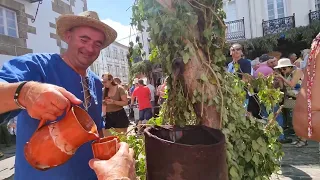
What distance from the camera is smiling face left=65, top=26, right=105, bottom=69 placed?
1820 mm

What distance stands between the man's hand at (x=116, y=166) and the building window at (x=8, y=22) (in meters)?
7.63

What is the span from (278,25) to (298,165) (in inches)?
546

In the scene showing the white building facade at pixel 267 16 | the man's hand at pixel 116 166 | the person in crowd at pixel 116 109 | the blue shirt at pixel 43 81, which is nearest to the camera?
the man's hand at pixel 116 166

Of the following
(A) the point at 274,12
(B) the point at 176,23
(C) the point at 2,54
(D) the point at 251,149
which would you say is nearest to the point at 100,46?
(B) the point at 176,23

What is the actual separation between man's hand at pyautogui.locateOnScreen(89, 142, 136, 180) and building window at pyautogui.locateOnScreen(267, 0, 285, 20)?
17.7m

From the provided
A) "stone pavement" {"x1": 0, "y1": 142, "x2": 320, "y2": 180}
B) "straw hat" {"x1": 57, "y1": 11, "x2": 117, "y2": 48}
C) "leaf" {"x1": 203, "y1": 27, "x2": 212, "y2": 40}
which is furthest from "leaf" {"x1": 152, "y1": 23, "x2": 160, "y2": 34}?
"stone pavement" {"x1": 0, "y1": 142, "x2": 320, "y2": 180}

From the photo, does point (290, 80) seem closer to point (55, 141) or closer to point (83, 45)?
point (83, 45)

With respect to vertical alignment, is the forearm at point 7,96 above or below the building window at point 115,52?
below

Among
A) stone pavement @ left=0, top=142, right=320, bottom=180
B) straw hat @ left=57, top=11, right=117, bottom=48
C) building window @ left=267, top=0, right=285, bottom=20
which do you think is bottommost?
stone pavement @ left=0, top=142, right=320, bottom=180

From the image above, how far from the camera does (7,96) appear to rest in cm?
116

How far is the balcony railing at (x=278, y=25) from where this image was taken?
1575 centimetres

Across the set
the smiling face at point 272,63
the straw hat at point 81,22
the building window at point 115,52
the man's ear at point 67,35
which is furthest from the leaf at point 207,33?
the building window at point 115,52

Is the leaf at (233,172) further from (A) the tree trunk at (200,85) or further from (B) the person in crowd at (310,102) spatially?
(B) the person in crowd at (310,102)

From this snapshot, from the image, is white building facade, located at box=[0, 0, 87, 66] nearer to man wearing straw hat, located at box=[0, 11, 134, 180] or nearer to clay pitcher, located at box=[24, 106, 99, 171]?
man wearing straw hat, located at box=[0, 11, 134, 180]
